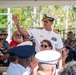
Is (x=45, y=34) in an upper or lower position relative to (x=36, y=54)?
lower

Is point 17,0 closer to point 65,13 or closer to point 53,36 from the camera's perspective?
point 53,36

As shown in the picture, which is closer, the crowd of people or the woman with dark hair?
the crowd of people

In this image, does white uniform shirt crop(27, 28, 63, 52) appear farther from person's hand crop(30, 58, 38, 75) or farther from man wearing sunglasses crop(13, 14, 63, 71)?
person's hand crop(30, 58, 38, 75)

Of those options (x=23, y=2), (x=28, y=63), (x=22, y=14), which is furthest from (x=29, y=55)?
(x=22, y=14)

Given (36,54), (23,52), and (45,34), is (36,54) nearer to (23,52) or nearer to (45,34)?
(23,52)

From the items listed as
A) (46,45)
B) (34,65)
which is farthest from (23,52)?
(46,45)

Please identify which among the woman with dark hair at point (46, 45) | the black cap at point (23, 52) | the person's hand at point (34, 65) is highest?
the black cap at point (23, 52)

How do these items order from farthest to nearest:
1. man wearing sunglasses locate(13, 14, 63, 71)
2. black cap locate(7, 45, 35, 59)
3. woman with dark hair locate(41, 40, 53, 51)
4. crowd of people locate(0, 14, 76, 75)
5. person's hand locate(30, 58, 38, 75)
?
man wearing sunglasses locate(13, 14, 63, 71) < woman with dark hair locate(41, 40, 53, 51) < black cap locate(7, 45, 35, 59) < person's hand locate(30, 58, 38, 75) < crowd of people locate(0, 14, 76, 75)

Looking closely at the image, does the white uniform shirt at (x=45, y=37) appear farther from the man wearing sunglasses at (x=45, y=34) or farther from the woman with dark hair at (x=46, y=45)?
the woman with dark hair at (x=46, y=45)

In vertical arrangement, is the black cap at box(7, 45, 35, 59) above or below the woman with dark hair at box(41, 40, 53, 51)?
above

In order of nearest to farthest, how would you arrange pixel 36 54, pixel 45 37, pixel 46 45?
pixel 36 54 → pixel 46 45 → pixel 45 37

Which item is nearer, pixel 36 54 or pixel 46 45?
pixel 36 54

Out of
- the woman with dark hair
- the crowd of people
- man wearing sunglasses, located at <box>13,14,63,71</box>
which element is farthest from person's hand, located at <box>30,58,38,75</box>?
man wearing sunglasses, located at <box>13,14,63,71</box>

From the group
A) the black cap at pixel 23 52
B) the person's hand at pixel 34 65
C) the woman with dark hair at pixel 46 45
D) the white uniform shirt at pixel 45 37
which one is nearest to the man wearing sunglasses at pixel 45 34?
the white uniform shirt at pixel 45 37
